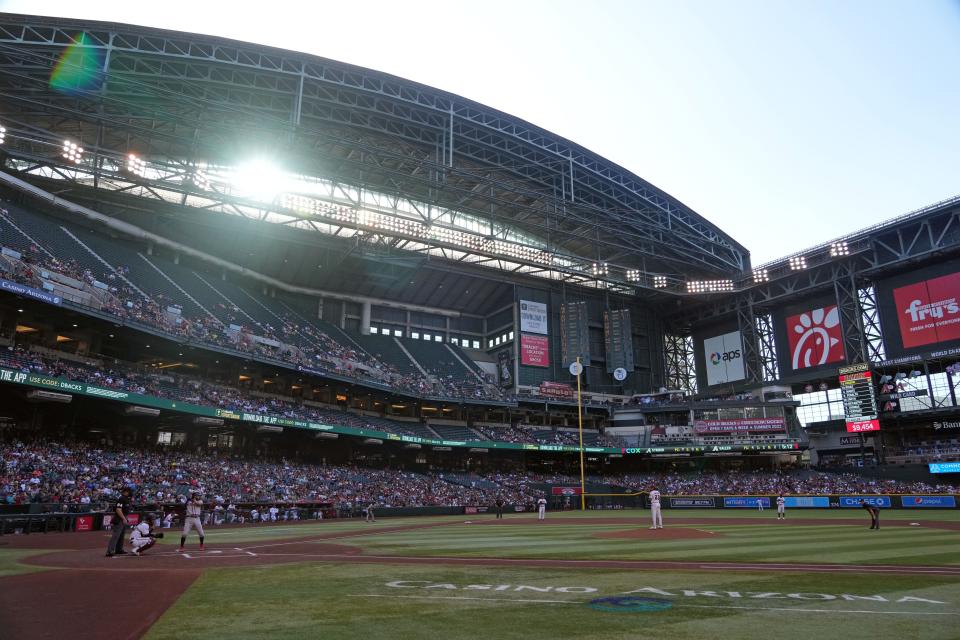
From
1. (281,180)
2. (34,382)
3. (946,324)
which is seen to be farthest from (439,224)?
(946,324)

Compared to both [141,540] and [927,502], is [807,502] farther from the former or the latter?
[141,540]

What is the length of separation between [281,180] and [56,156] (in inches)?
665

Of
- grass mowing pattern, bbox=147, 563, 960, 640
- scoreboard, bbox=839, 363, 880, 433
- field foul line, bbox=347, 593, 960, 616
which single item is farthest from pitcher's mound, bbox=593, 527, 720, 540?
scoreboard, bbox=839, 363, 880, 433

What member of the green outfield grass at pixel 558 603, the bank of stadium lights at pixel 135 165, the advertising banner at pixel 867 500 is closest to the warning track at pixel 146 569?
the green outfield grass at pixel 558 603

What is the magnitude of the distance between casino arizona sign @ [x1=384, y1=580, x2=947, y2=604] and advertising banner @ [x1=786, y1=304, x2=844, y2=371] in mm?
64944

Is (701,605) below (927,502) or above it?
above

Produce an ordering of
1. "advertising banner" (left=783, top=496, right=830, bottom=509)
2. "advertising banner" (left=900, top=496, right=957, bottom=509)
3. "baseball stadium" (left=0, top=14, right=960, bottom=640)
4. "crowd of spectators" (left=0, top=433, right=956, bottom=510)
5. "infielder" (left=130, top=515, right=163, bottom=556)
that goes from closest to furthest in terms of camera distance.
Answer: "baseball stadium" (left=0, top=14, right=960, bottom=640) < "infielder" (left=130, top=515, right=163, bottom=556) < "crowd of spectators" (left=0, top=433, right=956, bottom=510) < "advertising banner" (left=900, top=496, right=957, bottom=509) < "advertising banner" (left=783, top=496, right=830, bottom=509)

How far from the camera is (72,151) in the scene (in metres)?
42.3

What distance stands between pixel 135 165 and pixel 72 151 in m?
3.96

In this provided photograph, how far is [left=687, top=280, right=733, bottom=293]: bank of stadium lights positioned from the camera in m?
72.9

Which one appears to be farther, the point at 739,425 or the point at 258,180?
the point at 739,425

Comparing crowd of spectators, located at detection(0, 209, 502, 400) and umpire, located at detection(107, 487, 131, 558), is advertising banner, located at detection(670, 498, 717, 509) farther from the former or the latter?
umpire, located at detection(107, 487, 131, 558)

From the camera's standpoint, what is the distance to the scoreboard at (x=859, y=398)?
186ft

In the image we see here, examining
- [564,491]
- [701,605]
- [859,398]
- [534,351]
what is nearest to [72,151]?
[701,605]
